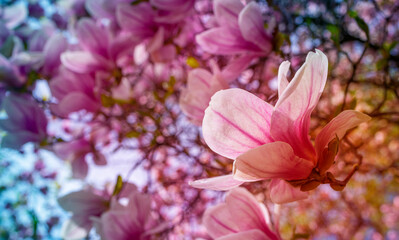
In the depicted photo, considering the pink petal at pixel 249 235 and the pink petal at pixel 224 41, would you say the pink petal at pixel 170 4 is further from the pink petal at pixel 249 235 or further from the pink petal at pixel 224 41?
the pink petal at pixel 249 235

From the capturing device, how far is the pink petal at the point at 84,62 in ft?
3.19

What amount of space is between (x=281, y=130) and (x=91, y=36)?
788 millimetres

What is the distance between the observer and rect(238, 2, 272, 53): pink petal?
0.66 m

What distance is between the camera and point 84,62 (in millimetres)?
1006

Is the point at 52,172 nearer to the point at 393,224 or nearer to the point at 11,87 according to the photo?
the point at 11,87

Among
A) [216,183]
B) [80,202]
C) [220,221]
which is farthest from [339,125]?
[80,202]

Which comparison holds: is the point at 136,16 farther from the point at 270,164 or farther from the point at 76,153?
the point at 270,164

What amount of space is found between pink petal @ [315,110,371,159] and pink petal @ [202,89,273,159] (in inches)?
2.8

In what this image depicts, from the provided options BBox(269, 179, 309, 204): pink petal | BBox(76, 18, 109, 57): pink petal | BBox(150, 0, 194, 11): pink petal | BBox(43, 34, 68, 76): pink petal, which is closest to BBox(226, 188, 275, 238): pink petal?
BBox(269, 179, 309, 204): pink petal

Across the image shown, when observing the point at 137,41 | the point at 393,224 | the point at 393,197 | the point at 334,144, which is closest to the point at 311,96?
the point at 334,144

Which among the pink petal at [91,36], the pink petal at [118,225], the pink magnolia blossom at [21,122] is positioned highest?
the pink petal at [91,36]

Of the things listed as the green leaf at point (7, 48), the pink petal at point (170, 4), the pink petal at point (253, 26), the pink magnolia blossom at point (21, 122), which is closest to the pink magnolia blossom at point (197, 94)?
the pink petal at point (253, 26)

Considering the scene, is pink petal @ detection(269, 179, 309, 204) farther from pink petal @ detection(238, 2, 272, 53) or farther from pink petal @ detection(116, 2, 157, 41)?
pink petal @ detection(116, 2, 157, 41)

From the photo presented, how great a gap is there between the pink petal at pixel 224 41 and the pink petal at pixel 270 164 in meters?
0.37
